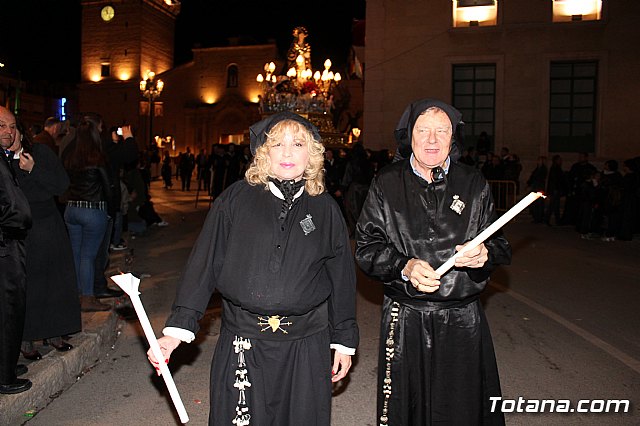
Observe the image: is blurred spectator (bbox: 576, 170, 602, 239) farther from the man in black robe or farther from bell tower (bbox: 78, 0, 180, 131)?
bell tower (bbox: 78, 0, 180, 131)

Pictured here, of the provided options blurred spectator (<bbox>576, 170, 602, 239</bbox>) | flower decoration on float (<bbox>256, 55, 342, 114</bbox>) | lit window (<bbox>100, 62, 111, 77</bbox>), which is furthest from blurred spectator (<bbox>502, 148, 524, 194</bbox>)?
lit window (<bbox>100, 62, 111, 77</bbox>)

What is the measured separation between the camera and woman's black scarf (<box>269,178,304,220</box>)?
9.34 ft

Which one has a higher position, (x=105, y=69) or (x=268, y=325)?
(x=105, y=69)

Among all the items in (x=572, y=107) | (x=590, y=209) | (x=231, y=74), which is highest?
(x=231, y=74)

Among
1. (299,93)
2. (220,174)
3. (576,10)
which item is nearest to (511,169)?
(299,93)

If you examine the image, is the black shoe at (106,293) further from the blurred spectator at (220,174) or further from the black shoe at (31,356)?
the blurred spectator at (220,174)

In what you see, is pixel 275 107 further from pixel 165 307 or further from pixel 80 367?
pixel 80 367

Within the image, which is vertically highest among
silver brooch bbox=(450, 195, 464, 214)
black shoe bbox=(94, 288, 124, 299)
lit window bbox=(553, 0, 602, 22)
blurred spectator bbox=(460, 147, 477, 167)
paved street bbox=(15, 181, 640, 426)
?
lit window bbox=(553, 0, 602, 22)

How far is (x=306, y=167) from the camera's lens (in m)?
2.96

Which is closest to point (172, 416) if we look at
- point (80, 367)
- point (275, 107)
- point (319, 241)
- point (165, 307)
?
point (80, 367)

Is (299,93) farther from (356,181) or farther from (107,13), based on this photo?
(107,13)

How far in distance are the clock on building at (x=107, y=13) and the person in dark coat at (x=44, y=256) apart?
5247 centimetres

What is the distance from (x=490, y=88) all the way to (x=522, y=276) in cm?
1309

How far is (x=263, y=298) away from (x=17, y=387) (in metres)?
2.39
